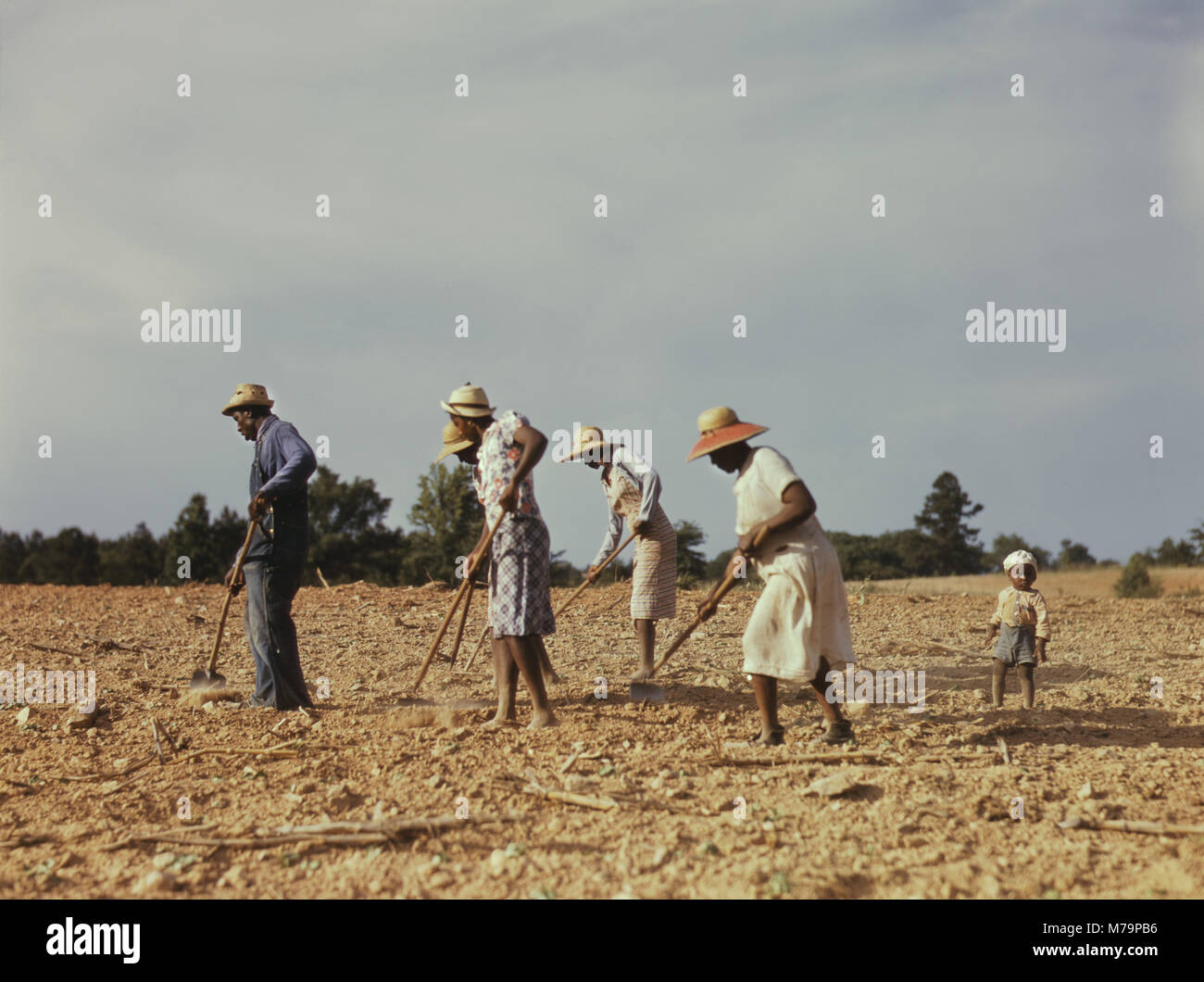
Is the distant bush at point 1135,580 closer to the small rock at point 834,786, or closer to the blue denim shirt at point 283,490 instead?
the small rock at point 834,786

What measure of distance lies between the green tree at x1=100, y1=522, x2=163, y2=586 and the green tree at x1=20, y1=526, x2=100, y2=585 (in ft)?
1.93

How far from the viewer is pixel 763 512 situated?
5207 mm

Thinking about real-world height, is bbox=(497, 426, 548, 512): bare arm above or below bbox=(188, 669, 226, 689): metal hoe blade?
above

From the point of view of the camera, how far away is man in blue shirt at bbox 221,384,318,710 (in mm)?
6387

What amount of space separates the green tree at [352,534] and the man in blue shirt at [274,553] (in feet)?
76.4

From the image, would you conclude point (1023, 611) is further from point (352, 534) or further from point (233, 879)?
point (352, 534)

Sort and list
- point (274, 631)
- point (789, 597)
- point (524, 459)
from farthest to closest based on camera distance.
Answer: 1. point (274, 631)
2. point (524, 459)
3. point (789, 597)

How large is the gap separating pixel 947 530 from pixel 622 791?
55.4 m

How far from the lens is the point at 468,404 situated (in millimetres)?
5867

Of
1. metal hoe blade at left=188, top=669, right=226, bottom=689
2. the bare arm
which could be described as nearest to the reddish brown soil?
metal hoe blade at left=188, top=669, right=226, bottom=689

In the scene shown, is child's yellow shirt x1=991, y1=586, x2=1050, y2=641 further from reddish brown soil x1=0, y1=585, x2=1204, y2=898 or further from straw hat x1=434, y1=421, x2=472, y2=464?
straw hat x1=434, y1=421, x2=472, y2=464

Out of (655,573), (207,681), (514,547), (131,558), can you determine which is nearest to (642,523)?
(655,573)
